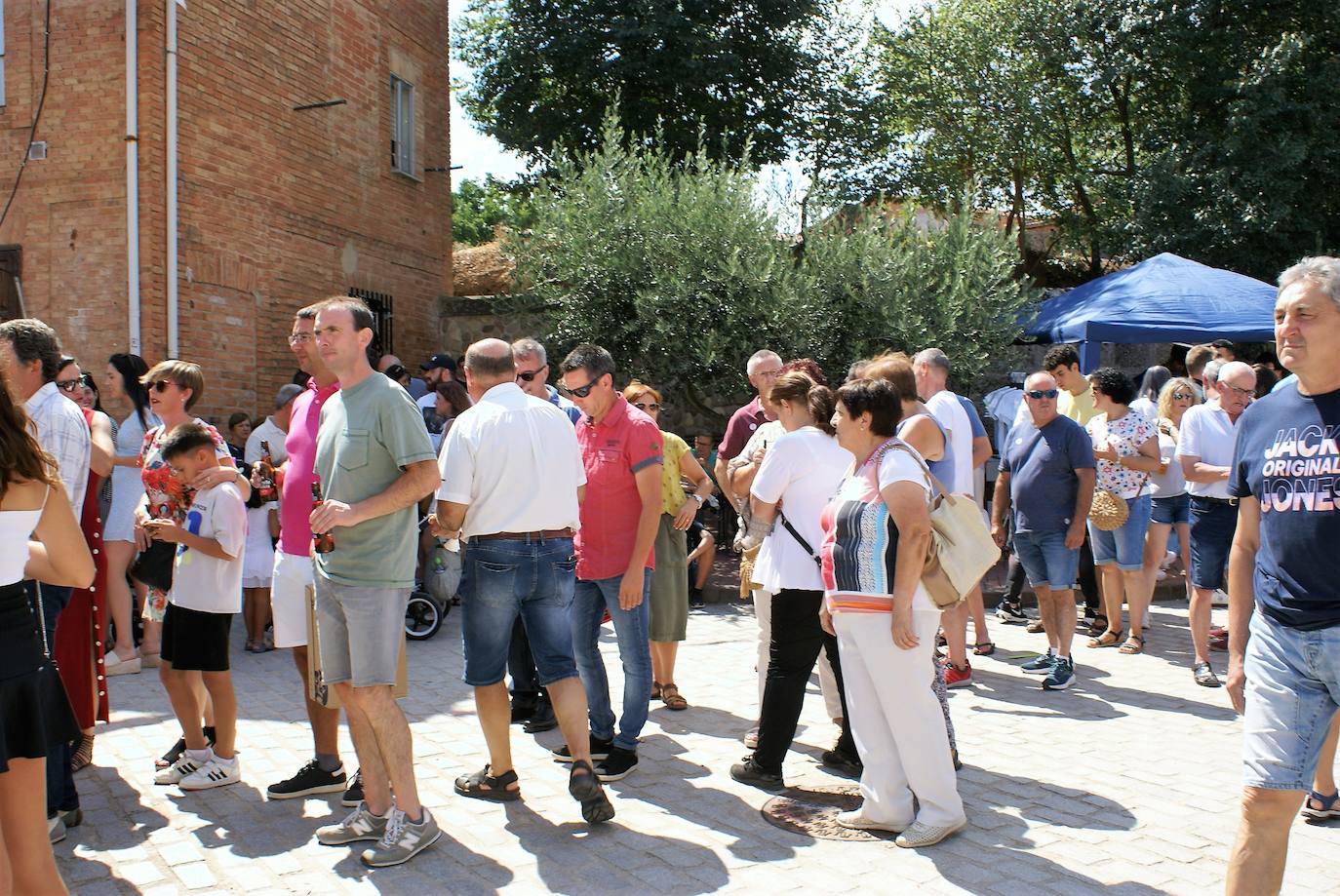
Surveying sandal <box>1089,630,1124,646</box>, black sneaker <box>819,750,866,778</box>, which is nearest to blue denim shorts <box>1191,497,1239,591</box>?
sandal <box>1089,630,1124,646</box>

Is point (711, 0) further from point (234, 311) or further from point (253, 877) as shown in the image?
point (253, 877)

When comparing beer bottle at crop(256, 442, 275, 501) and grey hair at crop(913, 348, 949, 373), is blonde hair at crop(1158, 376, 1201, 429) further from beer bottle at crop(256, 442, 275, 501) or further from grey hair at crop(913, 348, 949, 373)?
beer bottle at crop(256, 442, 275, 501)

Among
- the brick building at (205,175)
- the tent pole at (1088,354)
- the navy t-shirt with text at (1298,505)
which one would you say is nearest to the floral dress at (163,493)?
the navy t-shirt with text at (1298,505)

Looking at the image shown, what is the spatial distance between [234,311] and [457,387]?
532 centimetres

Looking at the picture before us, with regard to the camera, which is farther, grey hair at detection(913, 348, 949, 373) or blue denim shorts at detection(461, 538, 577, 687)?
grey hair at detection(913, 348, 949, 373)

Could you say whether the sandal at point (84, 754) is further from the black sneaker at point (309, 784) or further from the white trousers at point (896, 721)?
the white trousers at point (896, 721)

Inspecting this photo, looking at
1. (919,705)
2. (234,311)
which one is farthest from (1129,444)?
(234,311)

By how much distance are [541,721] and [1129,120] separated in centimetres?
2020

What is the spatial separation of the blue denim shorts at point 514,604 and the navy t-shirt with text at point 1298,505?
2614 mm

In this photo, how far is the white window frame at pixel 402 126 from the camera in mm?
16312

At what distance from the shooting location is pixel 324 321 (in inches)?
165

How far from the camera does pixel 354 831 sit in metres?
4.33

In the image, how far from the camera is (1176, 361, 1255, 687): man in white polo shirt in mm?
7074

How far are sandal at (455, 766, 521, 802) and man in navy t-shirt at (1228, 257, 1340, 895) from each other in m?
2.85
